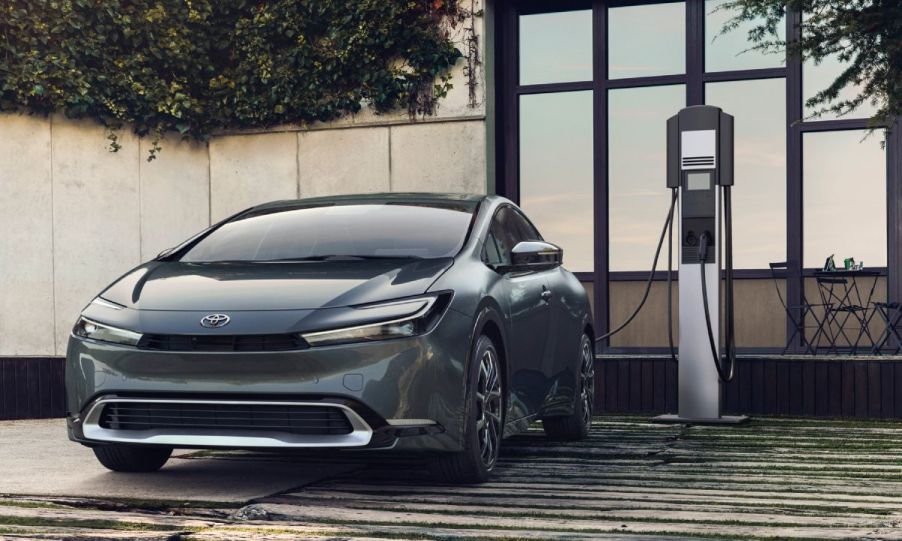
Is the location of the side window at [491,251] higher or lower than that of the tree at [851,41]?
lower

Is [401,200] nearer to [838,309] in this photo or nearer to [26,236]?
[838,309]


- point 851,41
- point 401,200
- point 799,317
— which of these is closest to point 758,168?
point 799,317

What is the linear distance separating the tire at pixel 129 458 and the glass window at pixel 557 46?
8.64 meters

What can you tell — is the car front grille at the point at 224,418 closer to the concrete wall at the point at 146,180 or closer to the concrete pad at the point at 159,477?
the concrete pad at the point at 159,477

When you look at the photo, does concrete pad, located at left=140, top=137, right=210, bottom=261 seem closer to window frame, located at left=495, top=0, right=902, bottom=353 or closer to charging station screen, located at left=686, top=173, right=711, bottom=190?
window frame, located at left=495, top=0, right=902, bottom=353

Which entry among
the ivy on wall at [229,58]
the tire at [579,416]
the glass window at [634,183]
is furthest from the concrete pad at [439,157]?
the tire at [579,416]

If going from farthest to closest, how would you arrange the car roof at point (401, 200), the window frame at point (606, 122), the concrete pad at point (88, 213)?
1. the concrete pad at point (88, 213)
2. the window frame at point (606, 122)
3. the car roof at point (401, 200)

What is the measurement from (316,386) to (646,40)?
987cm

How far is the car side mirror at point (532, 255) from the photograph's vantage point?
22.1 feet

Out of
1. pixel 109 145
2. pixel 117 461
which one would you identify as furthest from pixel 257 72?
pixel 117 461

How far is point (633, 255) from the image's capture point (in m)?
15.2

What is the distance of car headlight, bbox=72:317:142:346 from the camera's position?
5.91 metres

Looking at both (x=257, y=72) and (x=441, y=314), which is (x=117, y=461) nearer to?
(x=441, y=314)

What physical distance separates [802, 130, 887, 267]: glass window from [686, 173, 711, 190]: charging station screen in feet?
17.5
